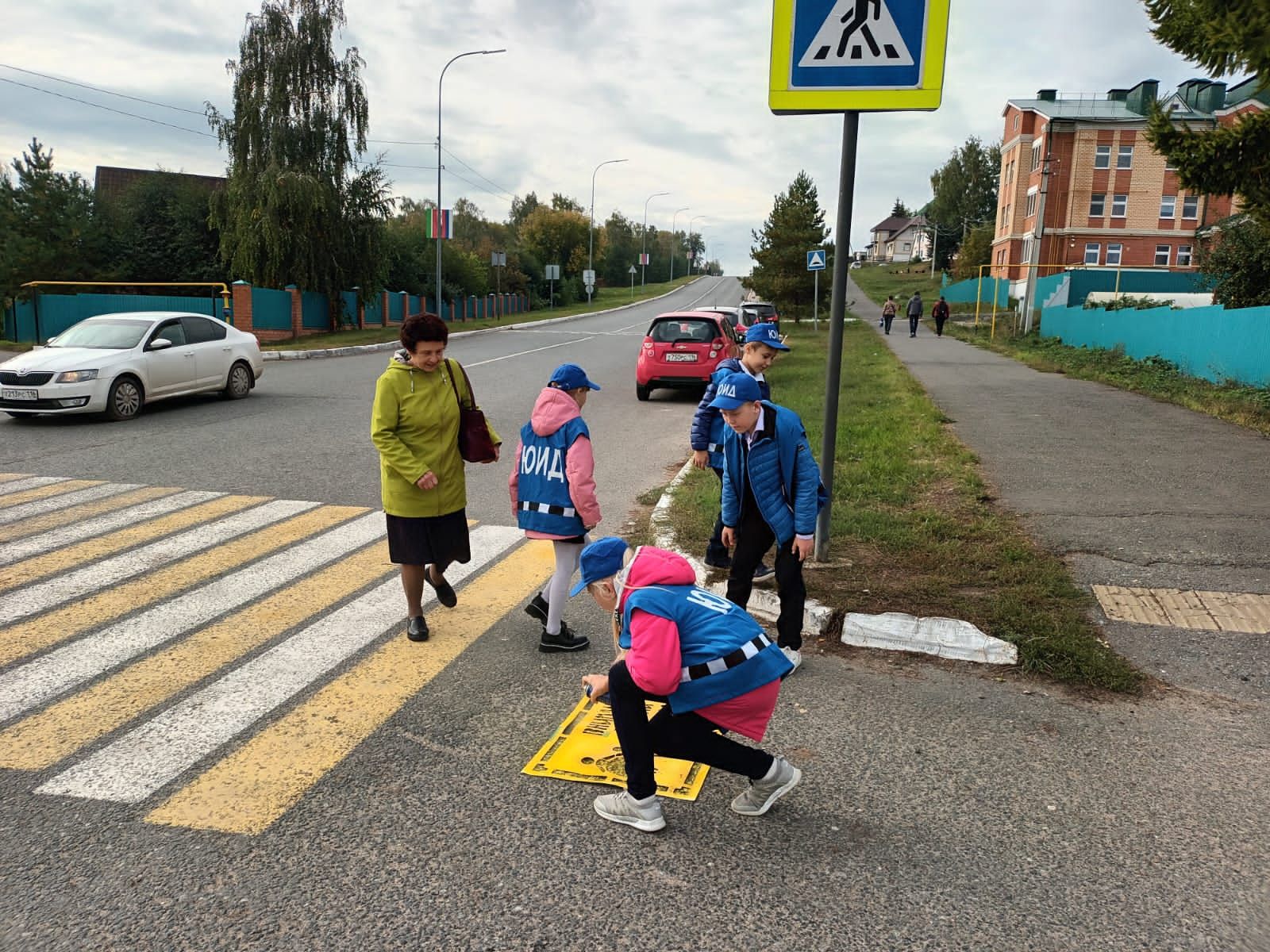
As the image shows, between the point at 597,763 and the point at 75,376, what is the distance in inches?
423

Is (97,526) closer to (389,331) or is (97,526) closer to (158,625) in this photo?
(158,625)

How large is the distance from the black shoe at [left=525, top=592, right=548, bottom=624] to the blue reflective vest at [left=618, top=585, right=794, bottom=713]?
2110 mm

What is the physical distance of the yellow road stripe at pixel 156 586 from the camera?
470 cm

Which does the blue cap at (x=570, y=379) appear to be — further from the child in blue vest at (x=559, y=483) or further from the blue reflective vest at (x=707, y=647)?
the blue reflective vest at (x=707, y=647)

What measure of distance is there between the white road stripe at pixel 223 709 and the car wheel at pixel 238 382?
32.7 ft

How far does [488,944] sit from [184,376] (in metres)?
12.6

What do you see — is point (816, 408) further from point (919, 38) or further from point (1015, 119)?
point (1015, 119)

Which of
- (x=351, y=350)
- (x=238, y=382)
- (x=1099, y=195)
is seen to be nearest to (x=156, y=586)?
(x=238, y=382)

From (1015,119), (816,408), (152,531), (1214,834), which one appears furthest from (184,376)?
(1015,119)

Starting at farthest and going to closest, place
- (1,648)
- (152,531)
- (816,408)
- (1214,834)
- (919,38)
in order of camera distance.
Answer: (816,408)
(152,531)
(919,38)
(1,648)
(1214,834)

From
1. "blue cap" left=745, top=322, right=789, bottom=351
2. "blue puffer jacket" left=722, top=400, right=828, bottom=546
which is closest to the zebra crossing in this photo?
"blue puffer jacket" left=722, top=400, right=828, bottom=546

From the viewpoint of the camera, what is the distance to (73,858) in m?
2.84

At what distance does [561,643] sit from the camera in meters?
4.72

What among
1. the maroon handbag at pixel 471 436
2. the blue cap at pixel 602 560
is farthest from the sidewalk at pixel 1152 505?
the maroon handbag at pixel 471 436
